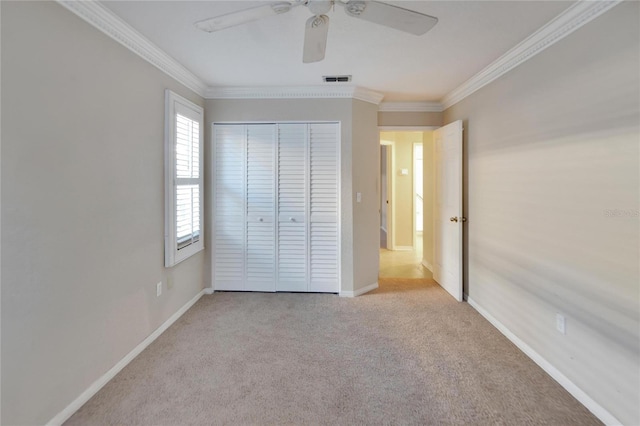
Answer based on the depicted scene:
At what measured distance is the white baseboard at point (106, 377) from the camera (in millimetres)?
1701

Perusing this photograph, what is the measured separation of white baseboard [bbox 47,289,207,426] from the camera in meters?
1.70

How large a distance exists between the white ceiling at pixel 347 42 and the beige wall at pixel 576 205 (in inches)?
14.8

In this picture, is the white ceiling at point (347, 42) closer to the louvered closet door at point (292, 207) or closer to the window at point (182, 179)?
the window at point (182, 179)

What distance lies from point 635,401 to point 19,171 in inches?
128

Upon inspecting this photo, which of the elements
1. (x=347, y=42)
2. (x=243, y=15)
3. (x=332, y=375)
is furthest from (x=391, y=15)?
(x=332, y=375)

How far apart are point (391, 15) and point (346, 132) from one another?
1959 mm

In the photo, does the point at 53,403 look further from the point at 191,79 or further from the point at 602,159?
the point at 602,159

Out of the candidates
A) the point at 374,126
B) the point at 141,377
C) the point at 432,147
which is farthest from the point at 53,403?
the point at 432,147

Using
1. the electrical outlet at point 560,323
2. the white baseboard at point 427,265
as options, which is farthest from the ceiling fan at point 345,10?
the white baseboard at point 427,265

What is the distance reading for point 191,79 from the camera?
311 centimetres

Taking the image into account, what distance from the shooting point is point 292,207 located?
11.8 feet

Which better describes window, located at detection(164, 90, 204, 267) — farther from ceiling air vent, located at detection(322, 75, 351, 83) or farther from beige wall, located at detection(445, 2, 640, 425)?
beige wall, located at detection(445, 2, 640, 425)

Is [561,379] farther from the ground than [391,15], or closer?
closer

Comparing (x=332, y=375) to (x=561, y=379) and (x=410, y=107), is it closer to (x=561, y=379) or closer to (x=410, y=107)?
(x=561, y=379)
